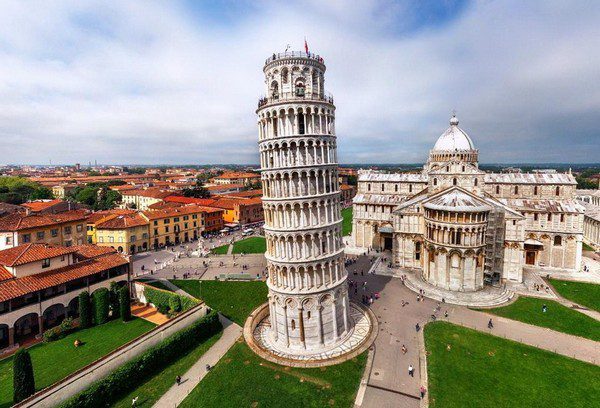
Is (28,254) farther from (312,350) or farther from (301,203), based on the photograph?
(312,350)

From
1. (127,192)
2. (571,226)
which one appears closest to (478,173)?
(571,226)

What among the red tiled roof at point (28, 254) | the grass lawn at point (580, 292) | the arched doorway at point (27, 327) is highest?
the red tiled roof at point (28, 254)

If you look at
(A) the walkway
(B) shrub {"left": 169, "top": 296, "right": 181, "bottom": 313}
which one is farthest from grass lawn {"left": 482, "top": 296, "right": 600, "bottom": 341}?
(B) shrub {"left": 169, "top": 296, "right": 181, "bottom": 313}

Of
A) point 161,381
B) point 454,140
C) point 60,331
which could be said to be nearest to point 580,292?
point 454,140

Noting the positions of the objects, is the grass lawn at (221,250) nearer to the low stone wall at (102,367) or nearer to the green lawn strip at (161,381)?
the low stone wall at (102,367)

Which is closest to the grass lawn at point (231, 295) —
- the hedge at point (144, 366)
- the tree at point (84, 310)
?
the hedge at point (144, 366)

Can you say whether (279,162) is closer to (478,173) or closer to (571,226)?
(478,173)
